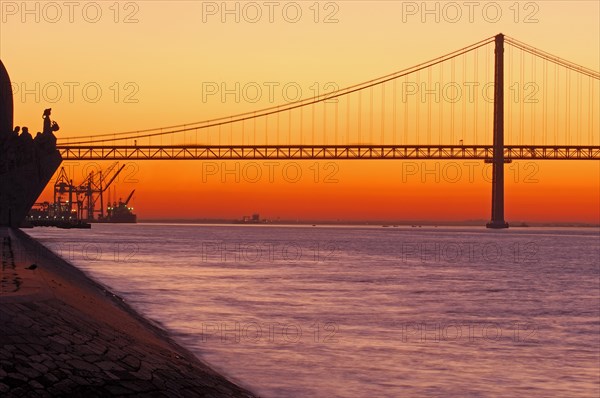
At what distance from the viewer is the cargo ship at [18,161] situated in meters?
43.5

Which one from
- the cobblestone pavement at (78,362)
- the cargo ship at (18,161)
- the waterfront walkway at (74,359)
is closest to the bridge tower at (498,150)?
the cargo ship at (18,161)

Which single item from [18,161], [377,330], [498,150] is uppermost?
[498,150]

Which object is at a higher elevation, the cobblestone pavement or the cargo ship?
the cargo ship

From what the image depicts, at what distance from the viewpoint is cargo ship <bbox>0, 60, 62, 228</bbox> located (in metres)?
43.5

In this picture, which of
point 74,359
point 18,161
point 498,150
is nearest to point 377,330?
point 74,359

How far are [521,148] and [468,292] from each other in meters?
70.9

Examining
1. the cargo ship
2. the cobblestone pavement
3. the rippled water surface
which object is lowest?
the rippled water surface

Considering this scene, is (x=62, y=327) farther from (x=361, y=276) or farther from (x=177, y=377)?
(x=361, y=276)

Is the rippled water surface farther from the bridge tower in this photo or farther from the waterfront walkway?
the bridge tower

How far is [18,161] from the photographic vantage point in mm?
43750

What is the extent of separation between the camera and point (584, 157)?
9519 cm

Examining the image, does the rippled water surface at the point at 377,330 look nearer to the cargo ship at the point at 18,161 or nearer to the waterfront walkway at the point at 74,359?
the waterfront walkway at the point at 74,359

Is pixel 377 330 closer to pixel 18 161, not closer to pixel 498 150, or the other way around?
pixel 18 161

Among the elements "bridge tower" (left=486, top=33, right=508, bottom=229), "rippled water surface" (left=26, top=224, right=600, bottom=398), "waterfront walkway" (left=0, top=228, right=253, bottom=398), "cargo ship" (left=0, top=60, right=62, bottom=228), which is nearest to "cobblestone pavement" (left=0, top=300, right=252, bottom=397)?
"waterfront walkway" (left=0, top=228, right=253, bottom=398)
